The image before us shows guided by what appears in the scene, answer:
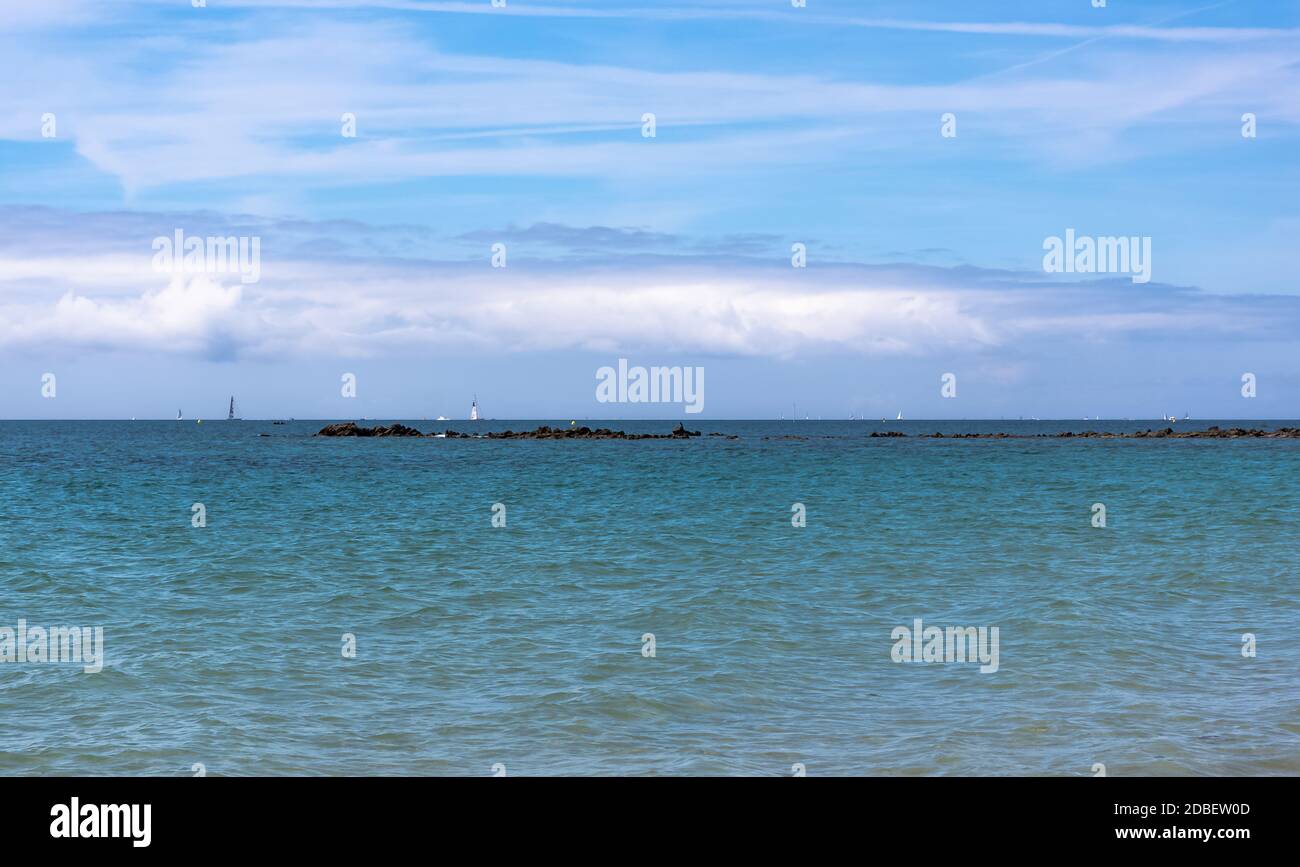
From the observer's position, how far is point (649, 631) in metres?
18.2

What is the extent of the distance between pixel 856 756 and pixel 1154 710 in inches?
167

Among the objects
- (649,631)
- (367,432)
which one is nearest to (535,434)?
(367,432)

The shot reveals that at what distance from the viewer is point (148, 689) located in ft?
47.2

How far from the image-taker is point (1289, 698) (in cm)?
1337

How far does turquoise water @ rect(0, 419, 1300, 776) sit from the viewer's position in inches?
462

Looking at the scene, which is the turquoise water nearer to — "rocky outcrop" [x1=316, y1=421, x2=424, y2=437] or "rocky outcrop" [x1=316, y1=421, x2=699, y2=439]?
"rocky outcrop" [x1=316, y1=421, x2=699, y2=439]

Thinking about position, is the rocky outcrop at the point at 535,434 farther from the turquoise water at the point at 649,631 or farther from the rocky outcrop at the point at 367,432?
the turquoise water at the point at 649,631
